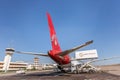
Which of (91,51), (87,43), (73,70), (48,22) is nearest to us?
(87,43)

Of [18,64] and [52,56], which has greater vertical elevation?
[18,64]

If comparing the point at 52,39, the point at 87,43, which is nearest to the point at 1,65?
the point at 52,39

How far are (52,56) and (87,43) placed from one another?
9382 millimetres

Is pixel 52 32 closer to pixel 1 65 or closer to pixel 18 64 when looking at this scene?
pixel 1 65

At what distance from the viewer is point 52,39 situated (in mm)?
38375

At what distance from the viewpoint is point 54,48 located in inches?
1503

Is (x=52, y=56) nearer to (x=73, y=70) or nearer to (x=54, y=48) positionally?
(x=54, y=48)

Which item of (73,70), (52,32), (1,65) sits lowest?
(73,70)

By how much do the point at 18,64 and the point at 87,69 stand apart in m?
146

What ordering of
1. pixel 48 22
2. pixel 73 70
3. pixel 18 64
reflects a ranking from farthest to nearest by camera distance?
pixel 18 64 < pixel 73 70 < pixel 48 22

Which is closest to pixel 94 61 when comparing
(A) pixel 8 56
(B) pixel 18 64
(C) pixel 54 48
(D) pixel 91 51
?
(D) pixel 91 51

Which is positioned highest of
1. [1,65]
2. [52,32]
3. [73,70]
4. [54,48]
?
[1,65]

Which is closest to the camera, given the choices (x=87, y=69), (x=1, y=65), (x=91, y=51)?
(x=87, y=69)

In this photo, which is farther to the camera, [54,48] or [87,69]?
[87,69]
